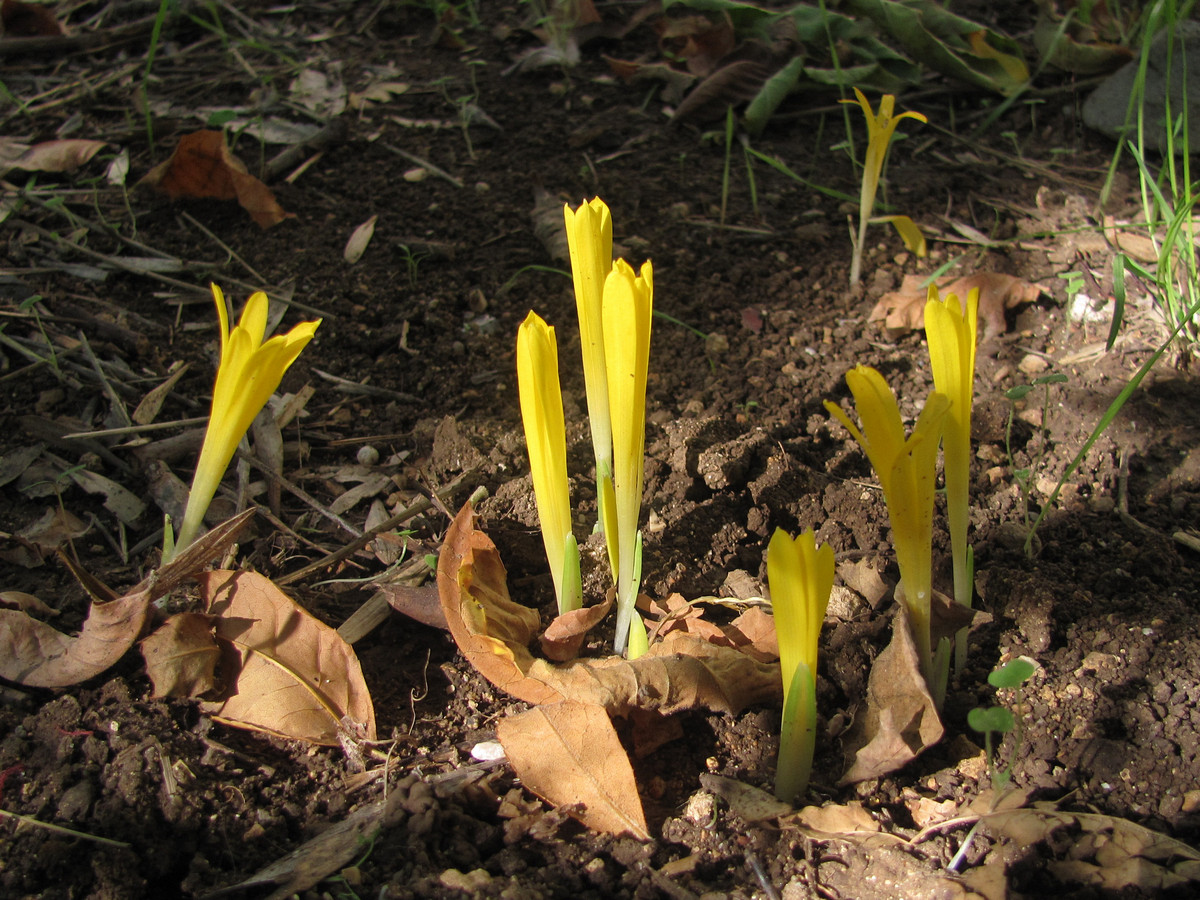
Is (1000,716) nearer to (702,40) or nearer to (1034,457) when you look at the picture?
(1034,457)

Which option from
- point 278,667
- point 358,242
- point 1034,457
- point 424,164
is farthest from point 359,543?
point 424,164

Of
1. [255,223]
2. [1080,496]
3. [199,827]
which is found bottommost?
[1080,496]

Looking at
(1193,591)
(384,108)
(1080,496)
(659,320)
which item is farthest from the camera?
(384,108)

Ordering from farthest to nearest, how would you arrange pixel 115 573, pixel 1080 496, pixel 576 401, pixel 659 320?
pixel 659 320, pixel 576 401, pixel 1080 496, pixel 115 573

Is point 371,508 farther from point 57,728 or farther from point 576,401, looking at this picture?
point 57,728

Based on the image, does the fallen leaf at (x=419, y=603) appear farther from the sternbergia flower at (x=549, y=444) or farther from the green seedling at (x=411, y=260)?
the green seedling at (x=411, y=260)

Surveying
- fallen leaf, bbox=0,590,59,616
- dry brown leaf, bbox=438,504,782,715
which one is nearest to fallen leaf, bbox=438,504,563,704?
dry brown leaf, bbox=438,504,782,715

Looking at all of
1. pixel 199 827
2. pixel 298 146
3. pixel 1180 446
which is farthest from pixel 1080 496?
pixel 298 146

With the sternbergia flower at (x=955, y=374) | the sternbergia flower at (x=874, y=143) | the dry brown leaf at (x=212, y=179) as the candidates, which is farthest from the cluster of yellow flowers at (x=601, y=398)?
the dry brown leaf at (x=212, y=179)
